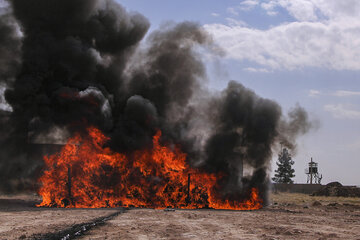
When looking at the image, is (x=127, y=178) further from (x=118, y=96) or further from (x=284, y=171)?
(x=284, y=171)

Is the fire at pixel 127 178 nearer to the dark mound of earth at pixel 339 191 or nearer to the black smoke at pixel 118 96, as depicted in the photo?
the black smoke at pixel 118 96

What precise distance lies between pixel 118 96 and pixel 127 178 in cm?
838

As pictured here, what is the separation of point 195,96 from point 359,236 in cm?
2344

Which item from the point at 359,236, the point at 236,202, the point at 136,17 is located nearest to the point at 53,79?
the point at 136,17

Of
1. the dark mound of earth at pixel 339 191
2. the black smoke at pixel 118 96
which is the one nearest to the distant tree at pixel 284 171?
the dark mound of earth at pixel 339 191

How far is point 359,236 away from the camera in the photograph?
582 inches

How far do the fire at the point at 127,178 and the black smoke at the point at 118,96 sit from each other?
30.9 inches

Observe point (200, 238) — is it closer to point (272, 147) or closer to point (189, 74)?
point (272, 147)

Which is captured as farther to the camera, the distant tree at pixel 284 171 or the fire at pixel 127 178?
the distant tree at pixel 284 171

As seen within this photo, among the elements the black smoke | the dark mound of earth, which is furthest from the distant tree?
the black smoke

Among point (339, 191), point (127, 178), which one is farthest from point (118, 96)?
point (339, 191)

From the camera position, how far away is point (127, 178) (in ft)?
98.7

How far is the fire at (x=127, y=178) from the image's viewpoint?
28812 millimetres

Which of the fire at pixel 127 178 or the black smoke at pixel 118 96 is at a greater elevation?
the black smoke at pixel 118 96
